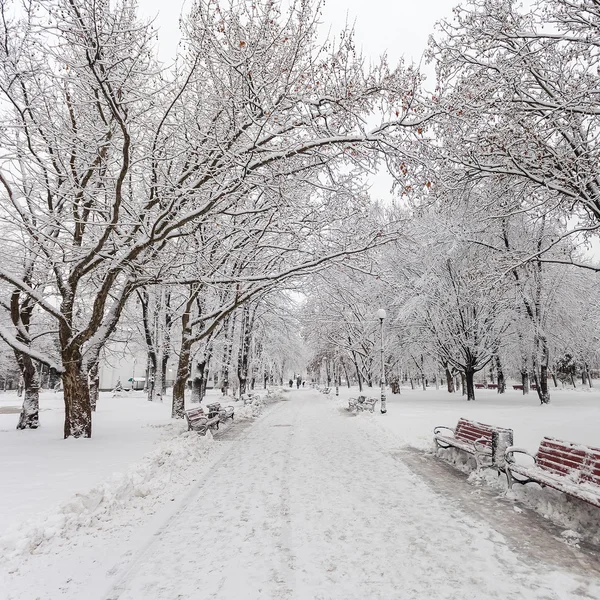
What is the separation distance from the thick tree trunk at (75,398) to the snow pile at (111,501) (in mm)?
2517

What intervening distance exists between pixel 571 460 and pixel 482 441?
7.68 ft

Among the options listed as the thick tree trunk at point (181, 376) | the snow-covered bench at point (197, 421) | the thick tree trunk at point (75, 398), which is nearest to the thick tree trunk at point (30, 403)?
the thick tree trunk at point (75, 398)

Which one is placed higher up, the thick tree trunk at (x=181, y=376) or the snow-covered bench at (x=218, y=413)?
the thick tree trunk at (x=181, y=376)

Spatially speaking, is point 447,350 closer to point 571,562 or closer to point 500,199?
point 500,199

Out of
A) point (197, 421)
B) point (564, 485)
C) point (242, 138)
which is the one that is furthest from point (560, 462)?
point (197, 421)

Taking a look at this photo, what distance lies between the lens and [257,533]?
4723mm

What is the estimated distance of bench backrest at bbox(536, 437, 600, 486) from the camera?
16.8ft

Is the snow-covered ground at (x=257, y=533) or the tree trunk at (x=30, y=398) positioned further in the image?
the tree trunk at (x=30, y=398)

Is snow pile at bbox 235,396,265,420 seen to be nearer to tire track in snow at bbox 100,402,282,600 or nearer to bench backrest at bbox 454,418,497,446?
tire track in snow at bbox 100,402,282,600

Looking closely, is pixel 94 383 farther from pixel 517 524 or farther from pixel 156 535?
pixel 517 524

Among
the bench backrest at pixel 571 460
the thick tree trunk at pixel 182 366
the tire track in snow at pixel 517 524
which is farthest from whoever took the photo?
the thick tree trunk at pixel 182 366

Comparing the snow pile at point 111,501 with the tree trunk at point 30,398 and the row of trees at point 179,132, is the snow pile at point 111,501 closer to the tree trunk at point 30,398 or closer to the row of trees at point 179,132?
the row of trees at point 179,132

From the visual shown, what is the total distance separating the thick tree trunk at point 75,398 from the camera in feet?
32.3

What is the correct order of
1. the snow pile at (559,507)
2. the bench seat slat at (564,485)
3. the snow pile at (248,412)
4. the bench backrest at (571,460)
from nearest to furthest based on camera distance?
the bench seat slat at (564,485), the snow pile at (559,507), the bench backrest at (571,460), the snow pile at (248,412)
